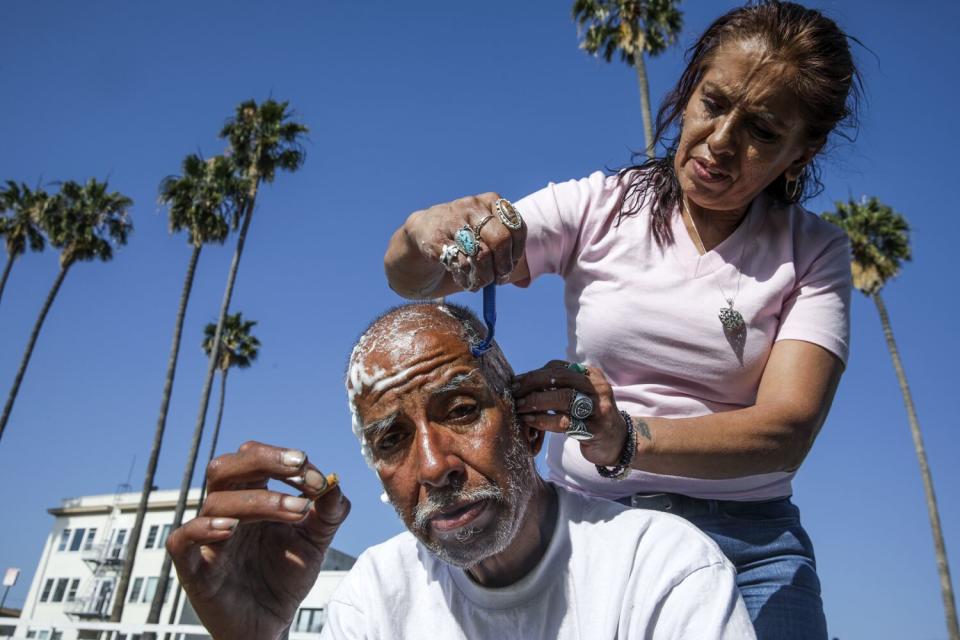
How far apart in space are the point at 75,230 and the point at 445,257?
3195cm

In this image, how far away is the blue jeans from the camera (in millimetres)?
2414

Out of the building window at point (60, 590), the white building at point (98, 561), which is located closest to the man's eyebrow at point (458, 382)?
the white building at point (98, 561)

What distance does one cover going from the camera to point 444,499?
2.30 m

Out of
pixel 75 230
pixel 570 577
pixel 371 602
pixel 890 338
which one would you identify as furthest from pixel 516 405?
pixel 75 230

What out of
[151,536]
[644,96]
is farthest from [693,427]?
[151,536]

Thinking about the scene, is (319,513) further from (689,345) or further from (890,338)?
(890,338)

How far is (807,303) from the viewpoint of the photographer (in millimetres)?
2760

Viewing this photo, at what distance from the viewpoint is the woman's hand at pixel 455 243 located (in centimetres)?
218

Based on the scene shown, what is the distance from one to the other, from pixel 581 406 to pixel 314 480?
2.61 feet

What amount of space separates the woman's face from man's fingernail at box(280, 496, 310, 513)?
172cm

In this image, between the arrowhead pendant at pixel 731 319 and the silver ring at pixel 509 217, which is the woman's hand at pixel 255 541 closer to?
the silver ring at pixel 509 217

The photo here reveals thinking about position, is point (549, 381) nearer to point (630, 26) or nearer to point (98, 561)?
point (630, 26)

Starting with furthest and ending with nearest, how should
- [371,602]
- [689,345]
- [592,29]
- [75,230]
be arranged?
[75,230] < [592,29] < [689,345] < [371,602]

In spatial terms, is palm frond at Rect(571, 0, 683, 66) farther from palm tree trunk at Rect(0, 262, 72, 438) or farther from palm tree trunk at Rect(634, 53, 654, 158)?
palm tree trunk at Rect(0, 262, 72, 438)
